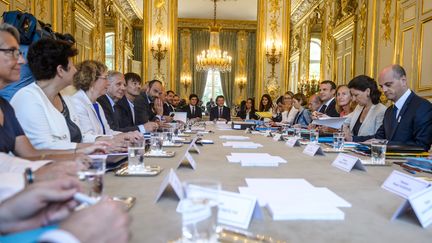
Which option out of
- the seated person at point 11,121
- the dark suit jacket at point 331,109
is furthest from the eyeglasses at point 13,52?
the dark suit jacket at point 331,109

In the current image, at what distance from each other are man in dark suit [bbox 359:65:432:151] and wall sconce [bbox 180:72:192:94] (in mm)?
10518

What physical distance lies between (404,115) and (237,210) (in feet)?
7.51

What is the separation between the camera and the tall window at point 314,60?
903 cm

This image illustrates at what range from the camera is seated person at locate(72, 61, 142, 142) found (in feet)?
9.39

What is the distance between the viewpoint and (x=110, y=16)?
9.04 m

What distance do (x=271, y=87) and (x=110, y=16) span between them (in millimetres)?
4391

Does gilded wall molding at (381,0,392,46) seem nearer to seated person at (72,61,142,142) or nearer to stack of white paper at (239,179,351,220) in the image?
seated person at (72,61,142,142)

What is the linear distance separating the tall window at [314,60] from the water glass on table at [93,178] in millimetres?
8681

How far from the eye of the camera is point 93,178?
915 mm

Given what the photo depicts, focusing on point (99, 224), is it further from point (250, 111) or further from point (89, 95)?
point (250, 111)

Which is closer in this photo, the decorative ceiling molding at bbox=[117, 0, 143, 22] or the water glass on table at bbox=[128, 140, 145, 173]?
the water glass on table at bbox=[128, 140, 145, 173]

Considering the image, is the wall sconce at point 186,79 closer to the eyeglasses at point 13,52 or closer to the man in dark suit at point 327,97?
the man in dark suit at point 327,97

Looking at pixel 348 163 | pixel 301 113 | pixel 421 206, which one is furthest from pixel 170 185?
pixel 301 113

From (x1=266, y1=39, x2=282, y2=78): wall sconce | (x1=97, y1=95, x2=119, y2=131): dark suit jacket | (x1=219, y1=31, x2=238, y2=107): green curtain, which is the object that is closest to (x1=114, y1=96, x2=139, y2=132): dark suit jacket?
(x1=97, y1=95, x2=119, y2=131): dark suit jacket
